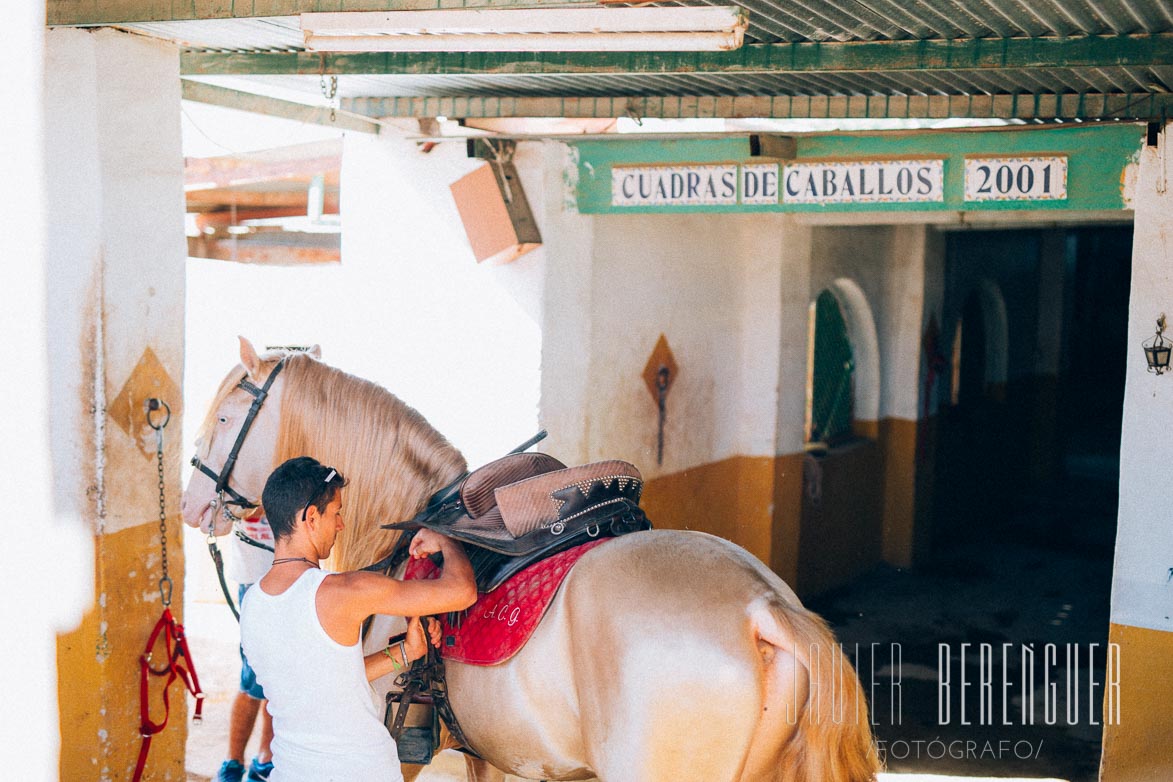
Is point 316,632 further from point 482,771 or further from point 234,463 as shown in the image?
point 482,771

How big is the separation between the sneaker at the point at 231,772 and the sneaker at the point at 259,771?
0.21m

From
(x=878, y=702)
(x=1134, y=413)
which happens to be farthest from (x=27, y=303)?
(x=878, y=702)

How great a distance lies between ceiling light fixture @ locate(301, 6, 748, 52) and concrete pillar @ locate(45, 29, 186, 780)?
3.54 ft

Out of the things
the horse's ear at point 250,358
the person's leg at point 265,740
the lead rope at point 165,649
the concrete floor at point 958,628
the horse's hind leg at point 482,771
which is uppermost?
the horse's ear at point 250,358

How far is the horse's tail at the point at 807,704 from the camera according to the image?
2.56 metres

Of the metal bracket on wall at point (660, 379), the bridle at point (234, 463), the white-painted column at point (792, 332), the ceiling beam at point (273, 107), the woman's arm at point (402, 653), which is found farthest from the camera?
the white-painted column at point (792, 332)

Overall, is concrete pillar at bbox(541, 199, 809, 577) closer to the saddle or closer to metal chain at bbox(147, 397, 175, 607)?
metal chain at bbox(147, 397, 175, 607)

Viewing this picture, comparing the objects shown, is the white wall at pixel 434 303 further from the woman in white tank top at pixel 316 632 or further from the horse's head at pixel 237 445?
the woman in white tank top at pixel 316 632

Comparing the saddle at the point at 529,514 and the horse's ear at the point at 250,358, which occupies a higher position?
the horse's ear at the point at 250,358

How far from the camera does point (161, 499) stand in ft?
13.7

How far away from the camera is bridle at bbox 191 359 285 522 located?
363 centimetres

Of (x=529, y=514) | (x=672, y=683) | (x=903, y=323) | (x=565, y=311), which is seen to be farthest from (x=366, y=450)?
(x=903, y=323)

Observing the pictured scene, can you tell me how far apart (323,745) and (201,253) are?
946 centimetres

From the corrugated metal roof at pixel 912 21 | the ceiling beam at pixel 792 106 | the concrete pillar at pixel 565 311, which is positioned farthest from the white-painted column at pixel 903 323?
the corrugated metal roof at pixel 912 21
